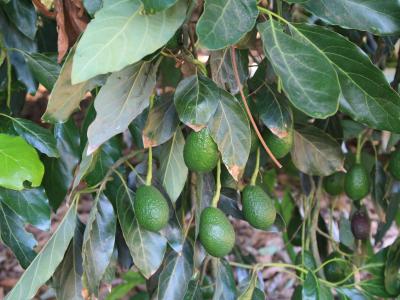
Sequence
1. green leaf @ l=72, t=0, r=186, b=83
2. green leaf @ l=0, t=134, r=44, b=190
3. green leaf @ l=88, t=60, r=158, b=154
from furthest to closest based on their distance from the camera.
A: green leaf @ l=0, t=134, r=44, b=190
green leaf @ l=88, t=60, r=158, b=154
green leaf @ l=72, t=0, r=186, b=83

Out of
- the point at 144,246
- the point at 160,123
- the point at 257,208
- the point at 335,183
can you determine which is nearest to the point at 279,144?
the point at 257,208

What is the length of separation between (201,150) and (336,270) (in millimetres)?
735

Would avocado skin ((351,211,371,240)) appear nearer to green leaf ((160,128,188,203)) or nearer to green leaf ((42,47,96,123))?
green leaf ((160,128,188,203))

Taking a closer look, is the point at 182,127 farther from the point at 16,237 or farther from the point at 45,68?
the point at 16,237

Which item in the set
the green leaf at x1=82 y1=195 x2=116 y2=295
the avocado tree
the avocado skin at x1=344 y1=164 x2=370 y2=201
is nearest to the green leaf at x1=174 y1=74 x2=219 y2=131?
the avocado tree

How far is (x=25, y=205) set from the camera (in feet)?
4.15

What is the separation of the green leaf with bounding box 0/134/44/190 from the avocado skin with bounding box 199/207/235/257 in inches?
12.8

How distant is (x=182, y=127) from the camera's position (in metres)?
1.26

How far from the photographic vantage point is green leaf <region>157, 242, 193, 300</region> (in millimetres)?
1240

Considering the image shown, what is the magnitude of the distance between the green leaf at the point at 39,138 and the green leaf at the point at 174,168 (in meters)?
0.24

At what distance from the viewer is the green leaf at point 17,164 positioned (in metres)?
1.09

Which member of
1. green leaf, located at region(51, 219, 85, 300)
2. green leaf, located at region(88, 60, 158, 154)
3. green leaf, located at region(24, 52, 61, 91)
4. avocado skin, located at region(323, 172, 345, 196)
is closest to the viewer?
green leaf, located at region(88, 60, 158, 154)

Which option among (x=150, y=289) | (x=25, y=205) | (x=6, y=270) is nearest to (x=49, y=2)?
(x=25, y=205)

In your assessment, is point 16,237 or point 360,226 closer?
point 16,237
